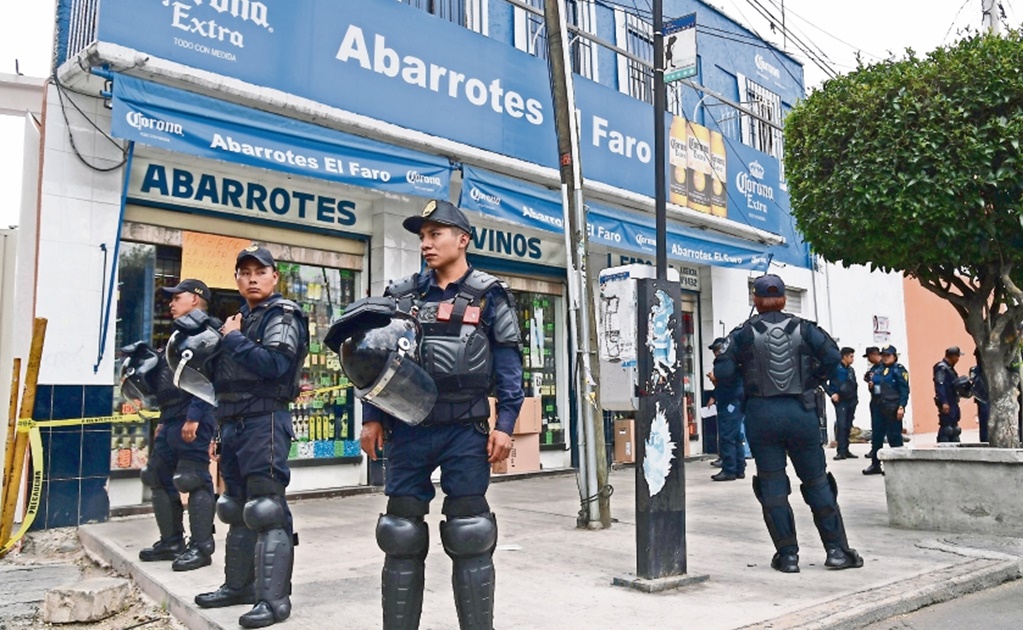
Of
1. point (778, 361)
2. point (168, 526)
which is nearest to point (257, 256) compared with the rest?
point (168, 526)

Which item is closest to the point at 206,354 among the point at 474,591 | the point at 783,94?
the point at 474,591

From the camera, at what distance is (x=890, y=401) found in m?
11.0

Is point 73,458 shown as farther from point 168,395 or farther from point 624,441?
point 624,441

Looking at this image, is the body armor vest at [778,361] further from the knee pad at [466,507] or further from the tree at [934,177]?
the knee pad at [466,507]

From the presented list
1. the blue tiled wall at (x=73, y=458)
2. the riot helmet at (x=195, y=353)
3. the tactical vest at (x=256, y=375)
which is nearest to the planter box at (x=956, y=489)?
the tactical vest at (x=256, y=375)

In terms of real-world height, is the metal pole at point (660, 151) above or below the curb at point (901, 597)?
above

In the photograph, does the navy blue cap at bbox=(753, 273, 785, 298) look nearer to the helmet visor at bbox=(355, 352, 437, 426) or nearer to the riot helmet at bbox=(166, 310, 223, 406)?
the helmet visor at bbox=(355, 352, 437, 426)

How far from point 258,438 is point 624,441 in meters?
8.44

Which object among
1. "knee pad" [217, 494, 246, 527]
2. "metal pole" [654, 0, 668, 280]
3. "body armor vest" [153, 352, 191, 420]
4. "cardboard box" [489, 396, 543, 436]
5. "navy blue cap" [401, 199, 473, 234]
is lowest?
"knee pad" [217, 494, 246, 527]

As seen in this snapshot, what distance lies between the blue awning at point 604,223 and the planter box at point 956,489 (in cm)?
275

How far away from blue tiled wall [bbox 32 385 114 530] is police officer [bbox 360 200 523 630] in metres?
4.64

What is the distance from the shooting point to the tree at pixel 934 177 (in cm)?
625

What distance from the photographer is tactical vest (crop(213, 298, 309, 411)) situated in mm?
4348

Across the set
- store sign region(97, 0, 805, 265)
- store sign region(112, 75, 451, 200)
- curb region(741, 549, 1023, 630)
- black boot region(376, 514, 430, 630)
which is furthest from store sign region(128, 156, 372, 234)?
curb region(741, 549, 1023, 630)
